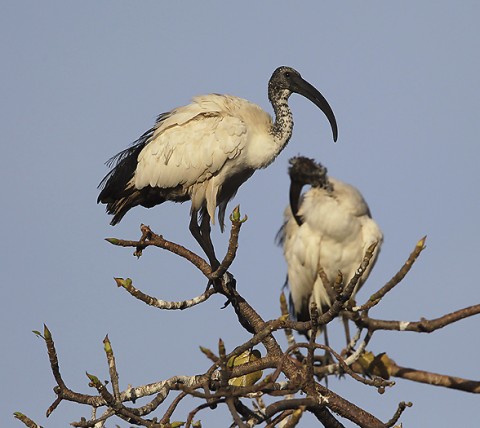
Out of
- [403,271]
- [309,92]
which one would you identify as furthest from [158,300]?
[309,92]

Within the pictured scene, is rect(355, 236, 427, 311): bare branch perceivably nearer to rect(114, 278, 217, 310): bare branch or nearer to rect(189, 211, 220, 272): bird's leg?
rect(114, 278, 217, 310): bare branch

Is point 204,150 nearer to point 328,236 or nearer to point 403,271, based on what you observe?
point 328,236

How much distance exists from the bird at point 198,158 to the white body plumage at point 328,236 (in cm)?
58

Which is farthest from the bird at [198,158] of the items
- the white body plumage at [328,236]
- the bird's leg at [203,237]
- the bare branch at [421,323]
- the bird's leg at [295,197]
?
the bare branch at [421,323]

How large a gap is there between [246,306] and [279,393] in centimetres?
189

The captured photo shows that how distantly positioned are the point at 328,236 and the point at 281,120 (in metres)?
1.09

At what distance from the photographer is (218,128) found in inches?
333

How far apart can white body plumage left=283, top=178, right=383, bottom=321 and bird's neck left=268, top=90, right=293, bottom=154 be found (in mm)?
509

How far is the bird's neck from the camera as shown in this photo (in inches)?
347

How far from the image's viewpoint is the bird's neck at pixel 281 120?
881cm

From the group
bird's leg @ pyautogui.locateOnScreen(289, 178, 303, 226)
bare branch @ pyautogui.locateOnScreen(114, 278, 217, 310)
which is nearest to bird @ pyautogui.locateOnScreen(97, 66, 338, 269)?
bird's leg @ pyautogui.locateOnScreen(289, 178, 303, 226)

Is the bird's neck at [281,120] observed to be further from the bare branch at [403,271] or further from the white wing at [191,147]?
the bare branch at [403,271]

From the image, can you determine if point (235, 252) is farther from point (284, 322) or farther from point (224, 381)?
point (224, 381)

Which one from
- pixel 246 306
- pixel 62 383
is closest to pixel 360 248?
pixel 246 306
